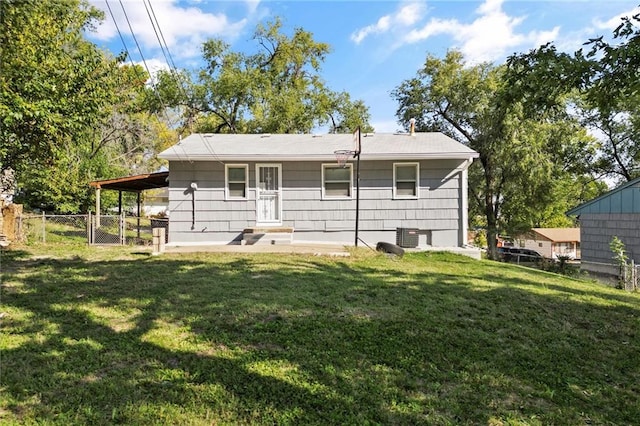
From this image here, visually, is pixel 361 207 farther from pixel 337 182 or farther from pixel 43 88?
pixel 43 88

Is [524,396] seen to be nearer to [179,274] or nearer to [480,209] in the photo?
[179,274]

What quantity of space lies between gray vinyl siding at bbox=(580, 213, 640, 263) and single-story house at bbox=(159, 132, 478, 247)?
6820 mm

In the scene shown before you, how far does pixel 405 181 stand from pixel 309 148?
3.05 meters

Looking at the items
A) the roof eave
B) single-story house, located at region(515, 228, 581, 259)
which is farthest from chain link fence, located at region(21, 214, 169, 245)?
single-story house, located at region(515, 228, 581, 259)

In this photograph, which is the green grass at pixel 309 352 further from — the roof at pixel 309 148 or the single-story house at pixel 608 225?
the single-story house at pixel 608 225

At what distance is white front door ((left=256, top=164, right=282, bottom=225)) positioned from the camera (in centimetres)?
1115

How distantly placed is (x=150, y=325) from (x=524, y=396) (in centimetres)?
345

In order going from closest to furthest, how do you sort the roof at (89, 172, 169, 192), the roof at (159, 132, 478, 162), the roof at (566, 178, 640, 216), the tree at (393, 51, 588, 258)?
the roof at (159, 132, 478, 162) < the roof at (89, 172, 169, 192) < the roof at (566, 178, 640, 216) < the tree at (393, 51, 588, 258)

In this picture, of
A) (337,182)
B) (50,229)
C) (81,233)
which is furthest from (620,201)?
(50,229)

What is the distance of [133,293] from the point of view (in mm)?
5156

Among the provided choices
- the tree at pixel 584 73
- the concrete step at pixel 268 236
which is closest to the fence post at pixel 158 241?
the concrete step at pixel 268 236

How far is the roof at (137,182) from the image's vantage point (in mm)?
11305

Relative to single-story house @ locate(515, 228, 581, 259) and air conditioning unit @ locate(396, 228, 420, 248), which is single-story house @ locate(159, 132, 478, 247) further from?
single-story house @ locate(515, 228, 581, 259)

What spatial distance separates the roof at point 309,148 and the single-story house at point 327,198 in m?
0.07
